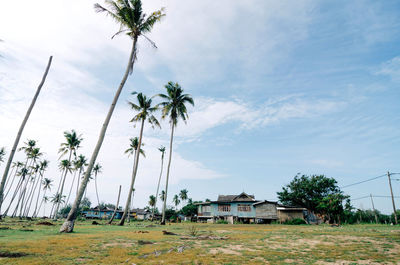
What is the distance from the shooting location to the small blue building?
4439cm

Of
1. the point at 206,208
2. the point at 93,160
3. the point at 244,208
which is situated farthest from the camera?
the point at 206,208

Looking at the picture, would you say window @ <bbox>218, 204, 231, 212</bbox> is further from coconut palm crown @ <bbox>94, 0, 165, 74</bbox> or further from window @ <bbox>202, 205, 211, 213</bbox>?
coconut palm crown @ <bbox>94, 0, 165, 74</bbox>

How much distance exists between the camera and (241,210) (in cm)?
4628

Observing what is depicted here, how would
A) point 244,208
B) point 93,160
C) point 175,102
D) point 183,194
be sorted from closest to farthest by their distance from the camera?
point 93,160 → point 175,102 → point 244,208 → point 183,194

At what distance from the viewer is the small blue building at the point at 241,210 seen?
146ft

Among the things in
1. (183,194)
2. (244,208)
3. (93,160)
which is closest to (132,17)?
(93,160)

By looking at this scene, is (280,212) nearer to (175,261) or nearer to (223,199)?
(223,199)

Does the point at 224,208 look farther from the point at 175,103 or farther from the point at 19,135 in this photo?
the point at 19,135

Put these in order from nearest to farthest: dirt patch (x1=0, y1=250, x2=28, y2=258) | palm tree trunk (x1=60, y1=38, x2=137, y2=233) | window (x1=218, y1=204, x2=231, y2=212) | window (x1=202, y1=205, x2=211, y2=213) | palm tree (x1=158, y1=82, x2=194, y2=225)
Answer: dirt patch (x1=0, y1=250, x2=28, y2=258) → palm tree trunk (x1=60, y1=38, x2=137, y2=233) → palm tree (x1=158, y1=82, x2=194, y2=225) → window (x1=218, y1=204, x2=231, y2=212) → window (x1=202, y1=205, x2=211, y2=213)

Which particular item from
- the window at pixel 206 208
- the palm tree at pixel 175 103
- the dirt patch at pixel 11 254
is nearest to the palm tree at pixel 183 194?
the window at pixel 206 208

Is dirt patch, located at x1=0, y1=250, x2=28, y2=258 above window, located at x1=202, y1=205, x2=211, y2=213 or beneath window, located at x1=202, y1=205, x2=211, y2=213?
above

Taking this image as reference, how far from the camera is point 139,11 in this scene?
675 inches

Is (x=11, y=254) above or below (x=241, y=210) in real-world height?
above

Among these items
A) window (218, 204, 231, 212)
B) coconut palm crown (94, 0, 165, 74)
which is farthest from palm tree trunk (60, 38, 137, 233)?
window (218, 204, 231, 212)
